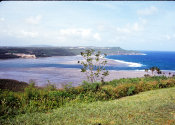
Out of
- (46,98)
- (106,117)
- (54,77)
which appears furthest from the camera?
(54,77)

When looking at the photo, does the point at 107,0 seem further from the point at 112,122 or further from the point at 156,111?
the point at 156,111

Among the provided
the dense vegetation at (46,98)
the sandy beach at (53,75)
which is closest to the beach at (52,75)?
the sandy beach at (53,75)

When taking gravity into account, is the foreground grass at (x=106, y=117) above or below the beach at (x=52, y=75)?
above

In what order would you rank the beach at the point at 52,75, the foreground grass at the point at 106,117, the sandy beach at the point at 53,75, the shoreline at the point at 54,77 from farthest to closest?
the sandy beach at the point at 53,75 < the beach at the point at 52,75 < the shoreline at the point at 54,77 < the foreground grass at the point at 106,117

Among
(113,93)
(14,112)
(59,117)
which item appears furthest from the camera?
(113,93)

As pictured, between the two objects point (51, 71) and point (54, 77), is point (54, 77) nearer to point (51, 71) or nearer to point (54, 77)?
point (54, 77)

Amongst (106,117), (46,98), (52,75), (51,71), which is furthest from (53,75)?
(106,117)

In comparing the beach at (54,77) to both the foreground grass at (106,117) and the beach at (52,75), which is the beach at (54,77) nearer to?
the beach at (52,75)

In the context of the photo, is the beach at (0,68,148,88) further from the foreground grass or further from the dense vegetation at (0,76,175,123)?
the foreground grass

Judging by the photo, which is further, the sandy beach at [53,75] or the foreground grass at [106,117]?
the sandy beach at [53,75]

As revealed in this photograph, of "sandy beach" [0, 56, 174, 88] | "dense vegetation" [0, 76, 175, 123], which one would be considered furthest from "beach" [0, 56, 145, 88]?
"dense vegetation" [0, 76, 175, 123]

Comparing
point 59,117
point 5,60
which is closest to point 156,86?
point 59,117
